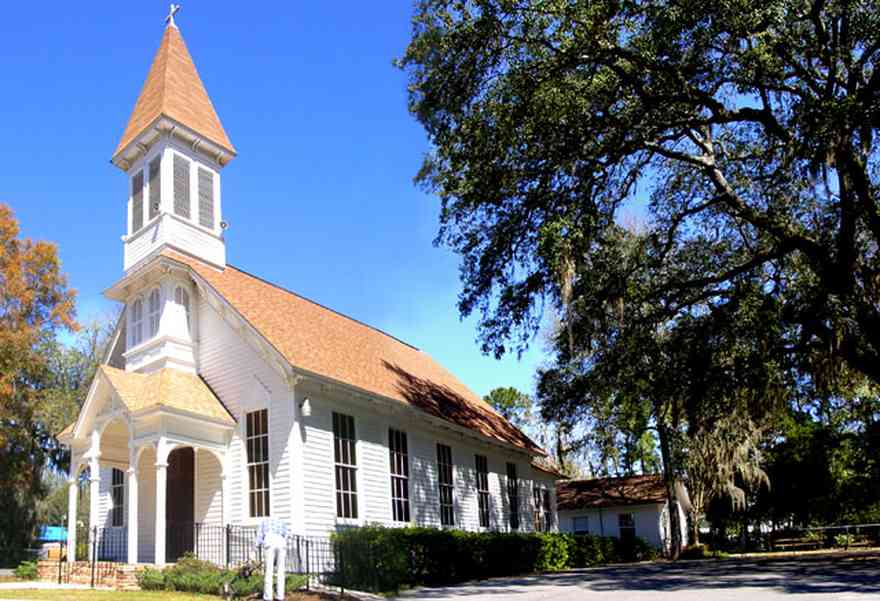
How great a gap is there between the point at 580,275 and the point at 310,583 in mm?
8885

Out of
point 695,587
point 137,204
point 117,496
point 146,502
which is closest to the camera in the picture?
point 695,587

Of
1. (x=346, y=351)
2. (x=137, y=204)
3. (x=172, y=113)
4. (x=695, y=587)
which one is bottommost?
(x=695, y=587)

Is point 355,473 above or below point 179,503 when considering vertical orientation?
above

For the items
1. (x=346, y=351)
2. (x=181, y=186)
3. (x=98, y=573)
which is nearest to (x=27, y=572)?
(x=98, y=573)

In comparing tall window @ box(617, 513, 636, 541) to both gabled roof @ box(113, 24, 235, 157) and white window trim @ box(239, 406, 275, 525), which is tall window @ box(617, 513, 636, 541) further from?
gabled roof @ box(113, 24, 235, 157)

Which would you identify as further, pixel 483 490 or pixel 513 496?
pixel 513 496

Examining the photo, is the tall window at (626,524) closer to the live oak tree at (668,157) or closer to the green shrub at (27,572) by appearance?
the live oak tree at (668,157)

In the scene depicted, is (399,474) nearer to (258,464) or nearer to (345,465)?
(345,465)

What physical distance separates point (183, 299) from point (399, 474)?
25.0ft

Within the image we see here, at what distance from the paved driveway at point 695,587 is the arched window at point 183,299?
30.6 ft

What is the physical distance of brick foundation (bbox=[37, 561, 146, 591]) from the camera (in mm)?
16406

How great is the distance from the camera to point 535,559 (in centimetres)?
2586

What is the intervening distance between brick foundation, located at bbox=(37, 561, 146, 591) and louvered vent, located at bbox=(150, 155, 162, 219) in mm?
9443

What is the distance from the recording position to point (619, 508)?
1722 inches
